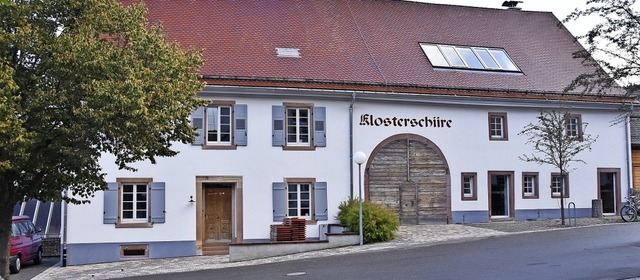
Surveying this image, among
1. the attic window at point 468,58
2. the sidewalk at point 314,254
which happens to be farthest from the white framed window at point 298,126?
the attic window at point 468,58

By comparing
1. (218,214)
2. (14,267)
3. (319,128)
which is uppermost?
(319,128)

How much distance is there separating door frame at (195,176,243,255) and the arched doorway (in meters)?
4.29

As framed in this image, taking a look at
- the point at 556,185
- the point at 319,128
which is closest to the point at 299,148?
the point at 319,128

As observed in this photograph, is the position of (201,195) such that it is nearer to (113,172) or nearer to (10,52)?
(113,172)

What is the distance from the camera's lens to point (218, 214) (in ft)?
77.9

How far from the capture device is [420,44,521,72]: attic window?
91.4 feet

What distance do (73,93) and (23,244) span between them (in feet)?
34.1

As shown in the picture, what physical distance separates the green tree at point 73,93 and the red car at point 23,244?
21.4 feet

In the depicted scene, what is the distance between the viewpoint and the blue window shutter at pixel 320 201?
2398 centimetres

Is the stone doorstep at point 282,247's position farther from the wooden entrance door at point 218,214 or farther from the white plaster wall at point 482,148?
the white plaster wall at point 482,148

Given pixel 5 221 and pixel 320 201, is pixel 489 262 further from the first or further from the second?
pixel 5 221

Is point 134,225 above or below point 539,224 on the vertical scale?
above

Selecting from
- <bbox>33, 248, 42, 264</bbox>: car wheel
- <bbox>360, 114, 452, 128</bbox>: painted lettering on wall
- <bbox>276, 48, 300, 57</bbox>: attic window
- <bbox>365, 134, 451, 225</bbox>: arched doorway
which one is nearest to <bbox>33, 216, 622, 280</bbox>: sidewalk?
<bbox>365, 134, 451, 225</bbox>: arched doorway

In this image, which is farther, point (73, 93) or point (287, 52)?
point (287, 52)
